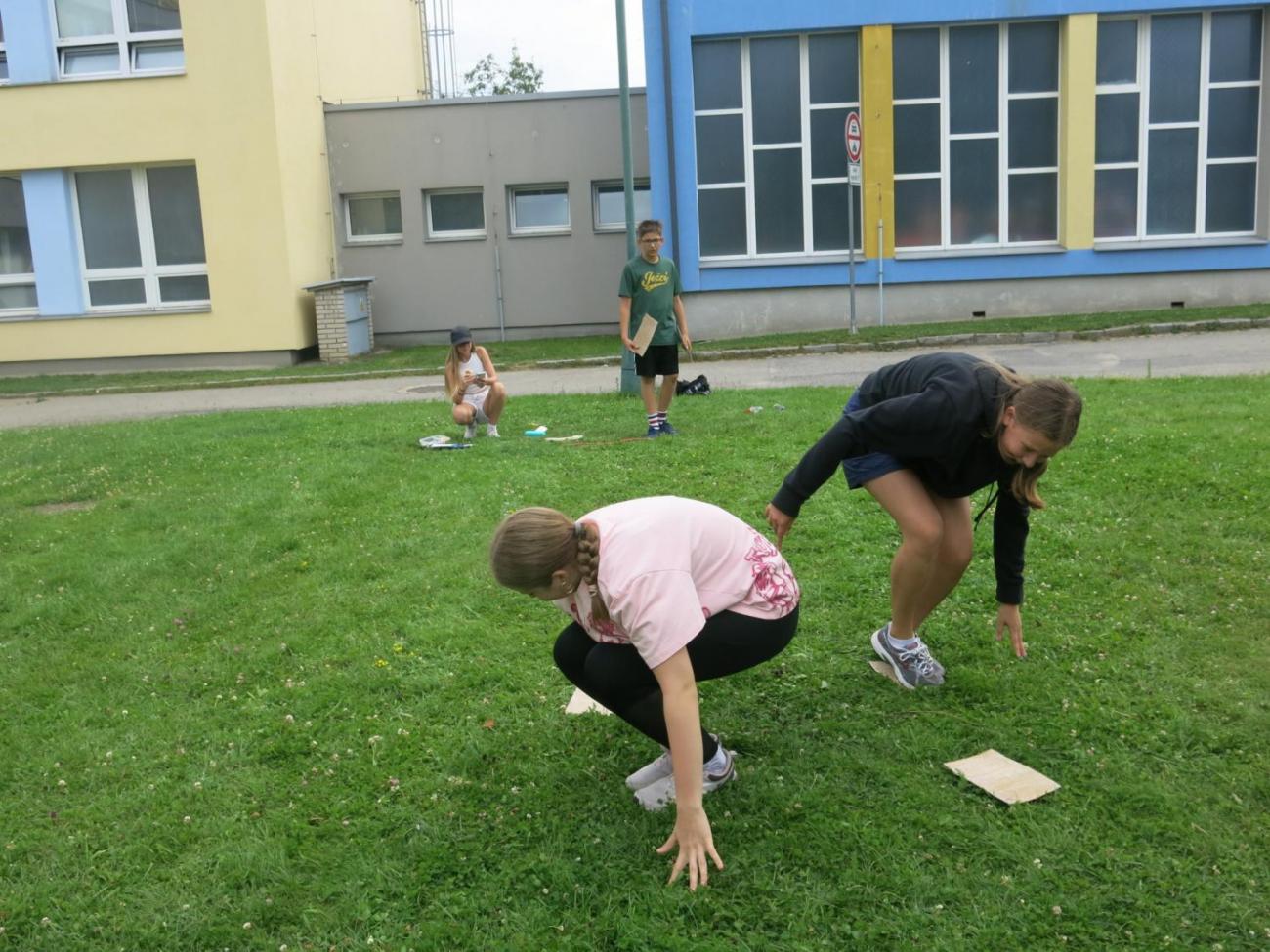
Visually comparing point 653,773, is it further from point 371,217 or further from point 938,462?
point 371,217

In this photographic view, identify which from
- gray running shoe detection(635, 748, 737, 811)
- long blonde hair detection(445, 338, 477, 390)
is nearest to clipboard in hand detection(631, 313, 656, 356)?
long blonde hair detection(445, 338, 477, 390)

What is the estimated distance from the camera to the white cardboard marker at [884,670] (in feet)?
15.2

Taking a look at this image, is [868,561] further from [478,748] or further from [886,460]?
[478,748]

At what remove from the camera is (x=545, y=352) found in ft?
62.9

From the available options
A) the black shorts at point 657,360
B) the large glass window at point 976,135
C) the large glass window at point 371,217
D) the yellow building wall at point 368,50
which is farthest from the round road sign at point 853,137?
the yellow building wall at point 368,50

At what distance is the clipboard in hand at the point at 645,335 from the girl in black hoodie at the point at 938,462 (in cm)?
561

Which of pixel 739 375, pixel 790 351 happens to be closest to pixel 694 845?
pixel 739 375

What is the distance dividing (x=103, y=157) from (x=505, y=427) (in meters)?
13.5

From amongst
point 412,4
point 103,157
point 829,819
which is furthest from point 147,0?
point 829,819

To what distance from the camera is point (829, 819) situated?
12.0ft

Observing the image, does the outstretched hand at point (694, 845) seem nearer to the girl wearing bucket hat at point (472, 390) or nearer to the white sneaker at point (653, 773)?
the white sneaker at point (653, 773)

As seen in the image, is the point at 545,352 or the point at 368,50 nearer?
the point at 545,352

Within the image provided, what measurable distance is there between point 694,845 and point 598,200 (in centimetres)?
2001

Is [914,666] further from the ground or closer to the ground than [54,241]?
closer to the ground
